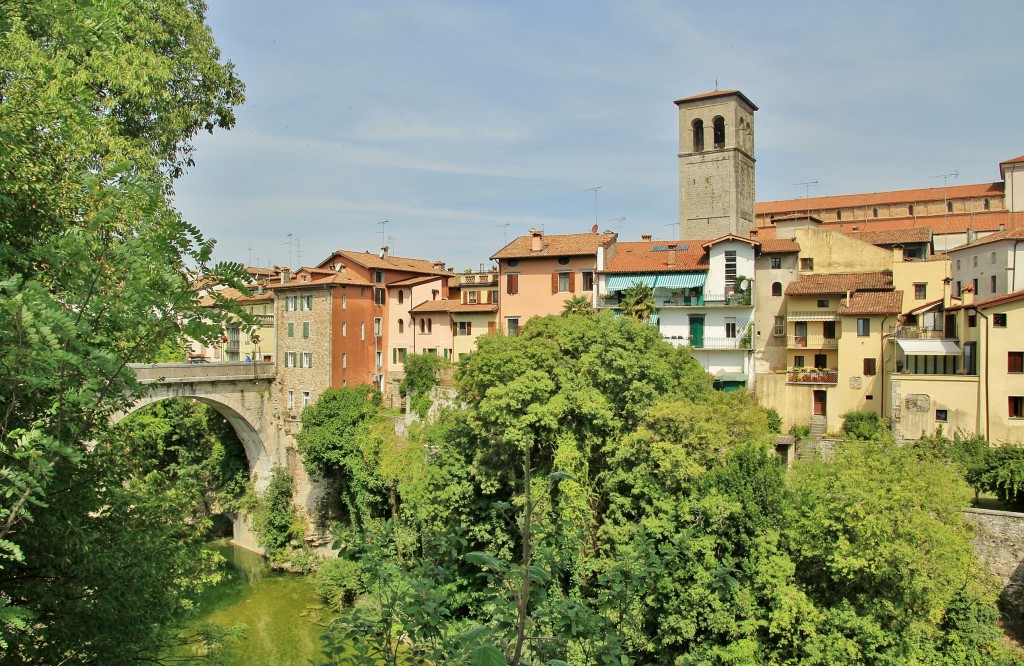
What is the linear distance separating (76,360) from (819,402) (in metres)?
26.7

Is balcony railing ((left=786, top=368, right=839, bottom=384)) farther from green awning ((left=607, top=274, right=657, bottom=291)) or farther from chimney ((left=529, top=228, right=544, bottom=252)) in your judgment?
chimney ((left=529, top=228, right=544, bottom=252))

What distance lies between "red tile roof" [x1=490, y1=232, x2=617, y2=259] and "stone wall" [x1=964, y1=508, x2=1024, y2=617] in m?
17.8

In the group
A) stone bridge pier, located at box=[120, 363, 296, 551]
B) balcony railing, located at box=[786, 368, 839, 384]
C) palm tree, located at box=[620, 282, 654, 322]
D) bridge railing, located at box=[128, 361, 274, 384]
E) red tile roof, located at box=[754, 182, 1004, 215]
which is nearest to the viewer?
balcony railing, located at box=[786, 368, 839, 384]

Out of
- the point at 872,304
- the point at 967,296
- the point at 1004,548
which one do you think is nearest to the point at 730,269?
the point at 872,304

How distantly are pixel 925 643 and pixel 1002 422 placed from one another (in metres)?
8.36

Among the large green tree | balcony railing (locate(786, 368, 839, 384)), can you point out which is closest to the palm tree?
balcony railing (locate(786, 368, 839, 384))

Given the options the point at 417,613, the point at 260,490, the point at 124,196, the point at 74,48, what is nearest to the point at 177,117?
the point at 74,48

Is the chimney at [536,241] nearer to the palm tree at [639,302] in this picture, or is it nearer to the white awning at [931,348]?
the palm tree at [639,302]

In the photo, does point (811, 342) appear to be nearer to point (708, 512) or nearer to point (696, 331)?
point (696, 331)

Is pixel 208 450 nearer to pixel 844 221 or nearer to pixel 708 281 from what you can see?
pixel 708 281

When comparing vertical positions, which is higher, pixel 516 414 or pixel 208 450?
pixel 516 414

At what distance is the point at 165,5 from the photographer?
11.3 metres

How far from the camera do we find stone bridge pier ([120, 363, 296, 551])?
31.2m

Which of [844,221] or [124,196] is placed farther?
[844,221]
